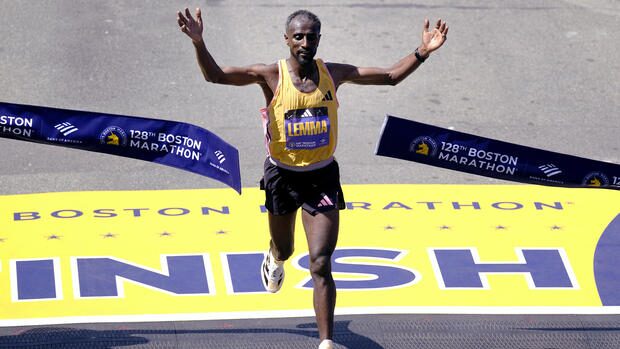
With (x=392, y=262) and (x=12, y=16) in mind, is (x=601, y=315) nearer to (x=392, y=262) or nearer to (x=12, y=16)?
(x=392, y=262)

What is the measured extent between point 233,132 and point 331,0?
3.61 m

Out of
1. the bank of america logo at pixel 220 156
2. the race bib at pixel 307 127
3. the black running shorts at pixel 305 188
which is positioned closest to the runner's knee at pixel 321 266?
the black running shorts at pixel 305 188

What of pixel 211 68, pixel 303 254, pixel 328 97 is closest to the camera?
pixel 211 68

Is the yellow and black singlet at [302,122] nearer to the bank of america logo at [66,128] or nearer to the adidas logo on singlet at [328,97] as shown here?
the adidas logo on singlet at [328,97]

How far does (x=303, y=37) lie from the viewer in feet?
25.1

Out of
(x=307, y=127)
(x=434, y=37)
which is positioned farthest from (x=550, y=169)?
(x=307, y=127)

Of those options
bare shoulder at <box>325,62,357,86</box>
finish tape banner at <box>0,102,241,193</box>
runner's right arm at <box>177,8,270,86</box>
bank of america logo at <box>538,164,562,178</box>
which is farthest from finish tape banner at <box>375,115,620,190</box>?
finish tape banner at <box>0,102,241,193</box>

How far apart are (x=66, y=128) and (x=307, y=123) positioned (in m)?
1.88

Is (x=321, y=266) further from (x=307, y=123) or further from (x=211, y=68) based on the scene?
(x=211, y=68)

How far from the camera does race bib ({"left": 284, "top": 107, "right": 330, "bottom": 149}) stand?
7.69 meters

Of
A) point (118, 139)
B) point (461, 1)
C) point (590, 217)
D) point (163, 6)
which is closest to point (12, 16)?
point (163, 6)

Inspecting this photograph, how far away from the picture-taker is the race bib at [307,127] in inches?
303

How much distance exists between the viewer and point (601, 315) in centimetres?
897

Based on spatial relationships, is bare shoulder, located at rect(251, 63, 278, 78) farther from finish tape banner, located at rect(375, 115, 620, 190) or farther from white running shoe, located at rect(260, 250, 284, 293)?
white running shoe, located at rect(260, 250, 284, 293)
